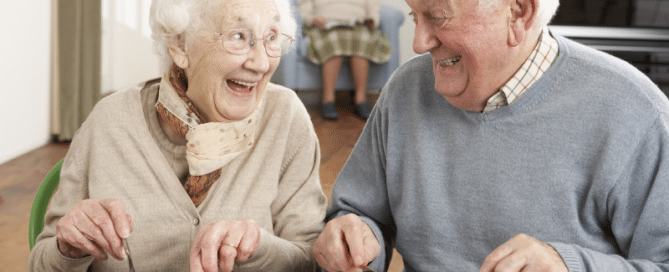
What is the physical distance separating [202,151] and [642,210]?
0.76 metres

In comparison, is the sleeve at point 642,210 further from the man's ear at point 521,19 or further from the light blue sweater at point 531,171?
the man's ear at point 521,19

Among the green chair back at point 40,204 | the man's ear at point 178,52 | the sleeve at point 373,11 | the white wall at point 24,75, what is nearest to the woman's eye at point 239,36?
the man's ear at point 178,52

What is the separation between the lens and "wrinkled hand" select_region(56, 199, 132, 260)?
2.97 ft

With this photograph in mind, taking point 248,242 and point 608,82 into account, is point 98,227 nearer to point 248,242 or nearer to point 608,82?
point 248,242

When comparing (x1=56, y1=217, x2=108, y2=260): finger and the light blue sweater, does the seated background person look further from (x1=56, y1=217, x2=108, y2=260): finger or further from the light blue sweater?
(x1=56, y1=217, x2=108, y2=260): finger

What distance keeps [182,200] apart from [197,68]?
255mm

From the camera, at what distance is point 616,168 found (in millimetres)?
891

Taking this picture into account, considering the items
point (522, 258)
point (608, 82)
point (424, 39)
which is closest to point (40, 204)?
point (424, 39)

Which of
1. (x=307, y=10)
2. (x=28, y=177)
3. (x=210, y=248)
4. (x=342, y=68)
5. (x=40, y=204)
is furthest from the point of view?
(x=342, y=68)

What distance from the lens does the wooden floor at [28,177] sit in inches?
85.7

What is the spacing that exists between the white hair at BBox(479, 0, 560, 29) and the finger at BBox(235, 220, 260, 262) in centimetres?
50

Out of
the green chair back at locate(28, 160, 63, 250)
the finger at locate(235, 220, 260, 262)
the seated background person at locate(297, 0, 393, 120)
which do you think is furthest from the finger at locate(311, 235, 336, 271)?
the seated background person at locate(297, 0, 393, 120)

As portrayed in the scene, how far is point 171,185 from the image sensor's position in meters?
1.14

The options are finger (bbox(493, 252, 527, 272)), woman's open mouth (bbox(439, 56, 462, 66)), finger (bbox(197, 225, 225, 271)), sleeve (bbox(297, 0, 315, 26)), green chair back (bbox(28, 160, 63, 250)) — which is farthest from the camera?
sleeve (bbox(297, 0, 315, 26))
